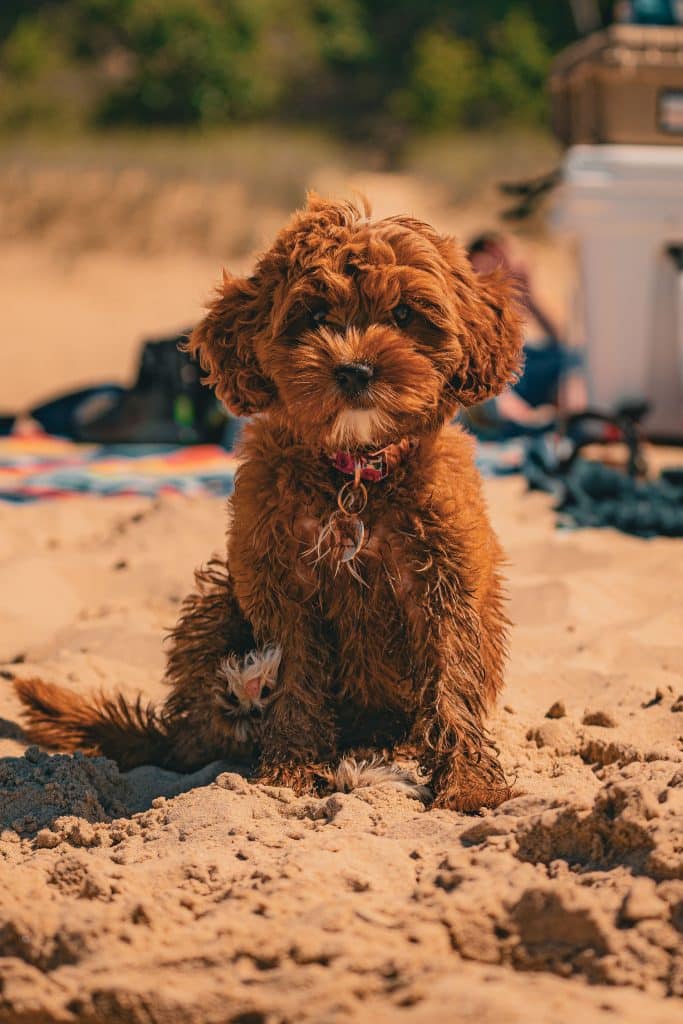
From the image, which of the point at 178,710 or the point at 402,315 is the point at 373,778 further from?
Answer: the point at 402,315

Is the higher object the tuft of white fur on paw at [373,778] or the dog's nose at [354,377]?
the dog's nose at [354,377]

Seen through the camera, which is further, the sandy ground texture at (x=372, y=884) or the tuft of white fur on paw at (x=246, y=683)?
the tuft of white fur on paw at (x=246, y=683)

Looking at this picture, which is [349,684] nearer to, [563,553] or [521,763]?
[521,763]

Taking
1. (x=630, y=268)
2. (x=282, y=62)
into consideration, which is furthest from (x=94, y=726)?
(x=282, y=62)

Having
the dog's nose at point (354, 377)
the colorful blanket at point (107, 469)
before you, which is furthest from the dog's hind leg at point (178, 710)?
the colorful blanket at point (107, 469)

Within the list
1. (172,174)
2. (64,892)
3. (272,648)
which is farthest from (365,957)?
(172,174)

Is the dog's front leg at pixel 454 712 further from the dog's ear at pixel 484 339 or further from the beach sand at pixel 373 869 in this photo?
the dog's ear at pixel 484 339

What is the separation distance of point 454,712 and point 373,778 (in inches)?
10.7

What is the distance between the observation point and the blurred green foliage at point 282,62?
3881 cm

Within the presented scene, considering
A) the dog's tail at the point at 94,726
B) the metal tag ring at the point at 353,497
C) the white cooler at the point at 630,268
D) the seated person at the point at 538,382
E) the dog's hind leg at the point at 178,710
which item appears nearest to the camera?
the metal tag ring at the point at 353,497

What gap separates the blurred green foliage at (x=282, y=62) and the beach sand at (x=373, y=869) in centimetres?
3493

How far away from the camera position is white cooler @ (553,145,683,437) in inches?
306

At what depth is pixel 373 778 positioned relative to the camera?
3387mm

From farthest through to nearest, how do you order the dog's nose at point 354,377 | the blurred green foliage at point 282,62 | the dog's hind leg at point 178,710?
1. the blurred green foliage at point 282,62
2. the dog's hind leg at point 178,710
3. the dog's nose at point 354,377
